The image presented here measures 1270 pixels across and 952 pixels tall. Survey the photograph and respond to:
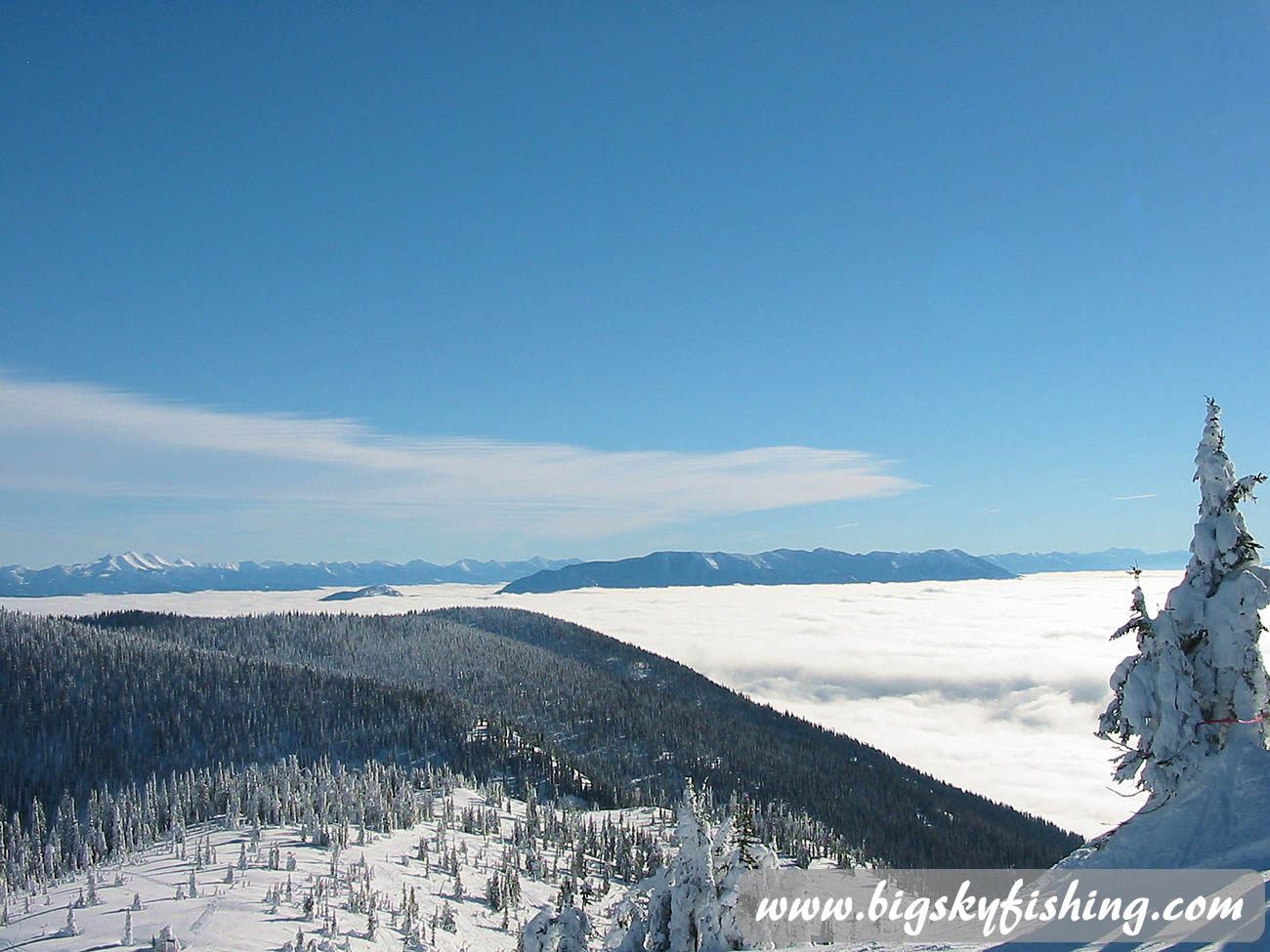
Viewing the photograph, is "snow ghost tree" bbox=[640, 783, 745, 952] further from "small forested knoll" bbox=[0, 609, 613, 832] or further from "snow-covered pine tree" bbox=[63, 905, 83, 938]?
"small forested knoll" bbox=[0, 609, 613, 832]

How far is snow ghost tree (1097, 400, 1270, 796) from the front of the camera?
76.1ft

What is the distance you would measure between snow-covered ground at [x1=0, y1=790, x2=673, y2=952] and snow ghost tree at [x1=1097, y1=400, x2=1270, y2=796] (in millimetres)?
37171

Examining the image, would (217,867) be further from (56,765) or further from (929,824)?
(929,824)

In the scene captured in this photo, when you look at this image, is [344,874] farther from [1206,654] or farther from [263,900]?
[1206,654]

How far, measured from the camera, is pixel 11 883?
95.4 meters

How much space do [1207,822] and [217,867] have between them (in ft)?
336

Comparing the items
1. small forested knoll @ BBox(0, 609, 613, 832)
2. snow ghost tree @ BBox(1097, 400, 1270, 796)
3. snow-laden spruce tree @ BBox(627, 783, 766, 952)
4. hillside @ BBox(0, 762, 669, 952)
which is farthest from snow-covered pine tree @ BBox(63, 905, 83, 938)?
small forested knoll @ BBox(0, 609, 613, 832)

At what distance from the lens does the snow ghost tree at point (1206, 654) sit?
2320 cm

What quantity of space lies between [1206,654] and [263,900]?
276 feet

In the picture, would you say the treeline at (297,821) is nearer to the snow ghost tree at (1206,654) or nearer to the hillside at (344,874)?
the hillside at (344,874)

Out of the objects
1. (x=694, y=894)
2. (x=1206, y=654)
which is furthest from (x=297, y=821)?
(x=1206, y=654)

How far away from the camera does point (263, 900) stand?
74.7 meters

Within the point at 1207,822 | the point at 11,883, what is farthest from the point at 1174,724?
the point at 11,883

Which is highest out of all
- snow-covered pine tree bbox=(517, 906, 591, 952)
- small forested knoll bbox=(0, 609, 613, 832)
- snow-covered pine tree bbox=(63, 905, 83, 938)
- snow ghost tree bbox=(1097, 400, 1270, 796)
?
snow ghost tree bbox=(1097, 400, 1270, 796)
